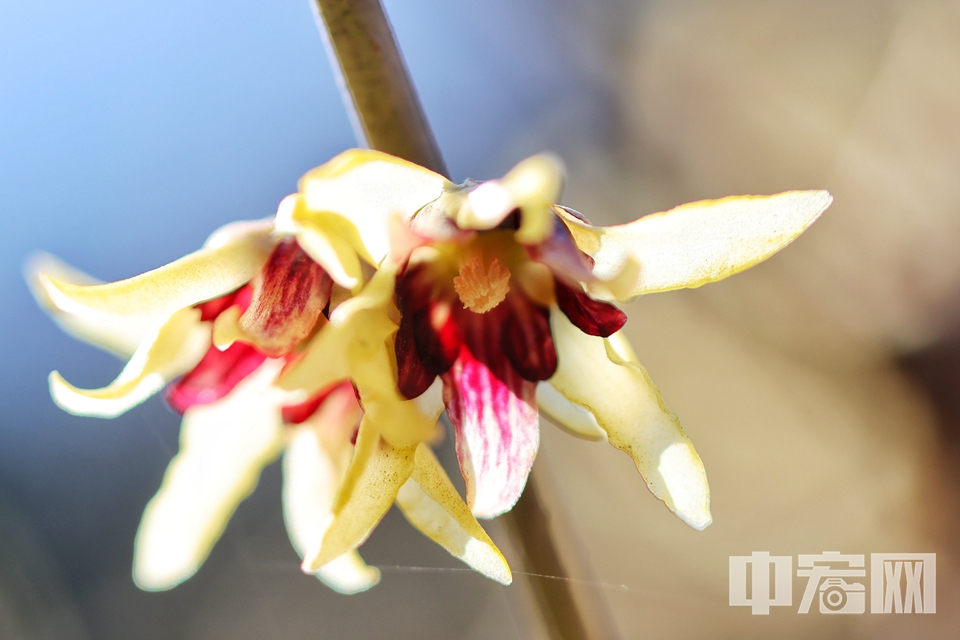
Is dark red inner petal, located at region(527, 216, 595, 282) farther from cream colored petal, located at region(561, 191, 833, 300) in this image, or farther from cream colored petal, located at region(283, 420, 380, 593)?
cream colored petal, located at region(283, 420, 380, 593)

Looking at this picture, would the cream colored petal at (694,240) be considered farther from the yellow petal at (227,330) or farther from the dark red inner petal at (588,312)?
the yellow petal at (227,330)

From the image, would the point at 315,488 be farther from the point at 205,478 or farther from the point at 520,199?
the point at 520,199

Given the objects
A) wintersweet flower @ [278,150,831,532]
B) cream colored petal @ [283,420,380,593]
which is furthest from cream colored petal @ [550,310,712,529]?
cream colored petal @ [283,420,380,593]

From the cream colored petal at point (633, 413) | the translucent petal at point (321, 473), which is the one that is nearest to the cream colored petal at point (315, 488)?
the translucent petal at point (321, 473)

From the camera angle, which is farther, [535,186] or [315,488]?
[315,488]

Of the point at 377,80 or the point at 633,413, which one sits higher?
the point at 377,80

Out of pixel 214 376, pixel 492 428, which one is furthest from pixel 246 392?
pixel 492 428
